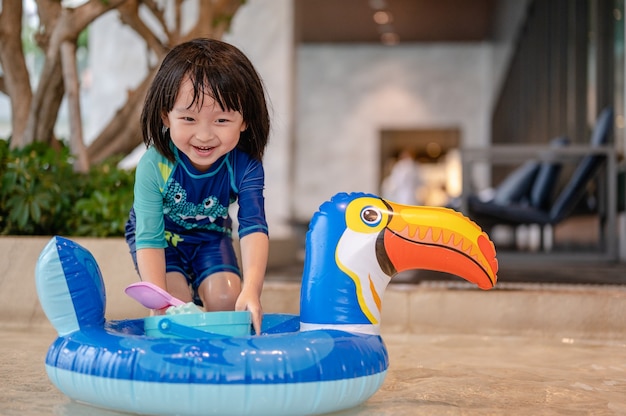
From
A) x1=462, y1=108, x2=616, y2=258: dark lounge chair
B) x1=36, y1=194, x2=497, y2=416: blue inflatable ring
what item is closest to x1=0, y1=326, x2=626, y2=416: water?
x1=36, y1=194, x2=497, y2=416: blue inflatable ring

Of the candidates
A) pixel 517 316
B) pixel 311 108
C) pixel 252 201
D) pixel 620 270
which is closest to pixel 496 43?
pixel 311 108

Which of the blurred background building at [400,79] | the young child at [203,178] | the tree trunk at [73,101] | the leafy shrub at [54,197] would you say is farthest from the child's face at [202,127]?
the blurred background building at [400,79]

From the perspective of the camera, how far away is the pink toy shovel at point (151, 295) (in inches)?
74.1

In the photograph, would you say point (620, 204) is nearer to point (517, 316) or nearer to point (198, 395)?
point (517, 316)

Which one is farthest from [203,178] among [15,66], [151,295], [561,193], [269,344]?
[561,193]

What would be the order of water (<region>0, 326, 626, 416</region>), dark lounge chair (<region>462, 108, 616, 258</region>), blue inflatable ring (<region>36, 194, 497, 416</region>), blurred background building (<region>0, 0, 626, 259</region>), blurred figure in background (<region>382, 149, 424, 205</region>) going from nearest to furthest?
blue inflatable ring (<region>36, 194, 497, 416</region>) < water (<region>0, 326, 626, 416</region>) < dark lounge chair (<region>462, 108, 616, 258</region>) < blurred background building (<region>0, 0, 626, 259</region>) < blurred figure in background (<region>382, 149, 424, 205</region>)

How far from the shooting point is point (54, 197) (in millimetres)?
3643

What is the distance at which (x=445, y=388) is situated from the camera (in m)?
2.10

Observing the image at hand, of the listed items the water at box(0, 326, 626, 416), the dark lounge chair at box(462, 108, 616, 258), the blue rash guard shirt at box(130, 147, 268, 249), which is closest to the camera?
the water at box(0, 326, 626, 416)

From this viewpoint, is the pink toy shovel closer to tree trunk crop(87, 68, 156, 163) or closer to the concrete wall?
tree trunk crop(87, 68, 156, 163)

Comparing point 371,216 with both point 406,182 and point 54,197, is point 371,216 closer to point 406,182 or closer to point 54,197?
point 54,197

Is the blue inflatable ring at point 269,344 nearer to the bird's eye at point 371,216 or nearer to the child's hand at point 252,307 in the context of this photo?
the bird's eye at point 371,216

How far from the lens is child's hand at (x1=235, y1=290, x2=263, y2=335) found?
193 centimetres

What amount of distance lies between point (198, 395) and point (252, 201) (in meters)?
0.68
